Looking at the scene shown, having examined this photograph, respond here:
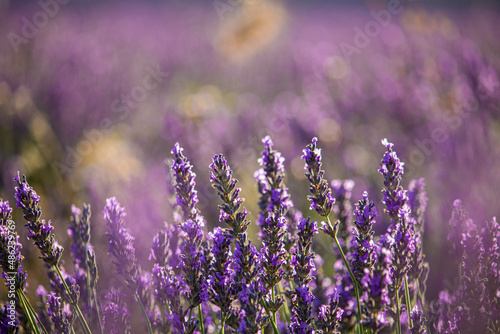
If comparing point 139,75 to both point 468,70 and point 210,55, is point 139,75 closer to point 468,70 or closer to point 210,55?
point 210,55

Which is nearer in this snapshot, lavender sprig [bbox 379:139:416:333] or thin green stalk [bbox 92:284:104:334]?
lavender sprig [bbox 379:139:416:333]

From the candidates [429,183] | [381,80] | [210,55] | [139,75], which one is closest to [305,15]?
[210,55]

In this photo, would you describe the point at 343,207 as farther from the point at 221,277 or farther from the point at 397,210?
the point at 221,277

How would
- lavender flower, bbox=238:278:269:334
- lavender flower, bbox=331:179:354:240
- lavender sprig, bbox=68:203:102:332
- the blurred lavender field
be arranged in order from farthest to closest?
the blurred lavender field < lavender flower, bbox=331:179:354:240 < lavender sprig, bbox=68:203:102:332 < lavender flower, bbox=238:278:269:334

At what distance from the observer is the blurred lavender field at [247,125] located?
2.62 m

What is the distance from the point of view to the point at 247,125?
4.29m

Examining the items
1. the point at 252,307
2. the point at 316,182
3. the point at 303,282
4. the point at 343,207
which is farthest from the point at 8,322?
the point at 343,207

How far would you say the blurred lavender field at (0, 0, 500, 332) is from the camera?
2.62 meters

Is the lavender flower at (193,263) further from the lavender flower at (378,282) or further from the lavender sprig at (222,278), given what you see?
the lavender flower at (378,282)

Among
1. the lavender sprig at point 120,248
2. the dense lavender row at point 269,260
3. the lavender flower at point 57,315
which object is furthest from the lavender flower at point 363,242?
the lavender flower at point 57,315

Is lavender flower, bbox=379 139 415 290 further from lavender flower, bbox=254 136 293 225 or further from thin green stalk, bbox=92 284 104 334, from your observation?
thin green stalk, bbox=92 284 104 334

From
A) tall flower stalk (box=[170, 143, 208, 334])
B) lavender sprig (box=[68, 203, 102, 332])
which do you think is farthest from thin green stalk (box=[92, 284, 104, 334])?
tall flower stalk (box=[170, 143, 208, 334])

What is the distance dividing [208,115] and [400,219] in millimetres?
3344

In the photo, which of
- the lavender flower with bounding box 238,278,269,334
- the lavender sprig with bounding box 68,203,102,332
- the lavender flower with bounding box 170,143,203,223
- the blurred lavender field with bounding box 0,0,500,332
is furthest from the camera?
the blurred lavender field with bounding box 0,0,500,332
